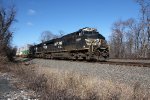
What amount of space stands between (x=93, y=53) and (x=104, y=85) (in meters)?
13.0

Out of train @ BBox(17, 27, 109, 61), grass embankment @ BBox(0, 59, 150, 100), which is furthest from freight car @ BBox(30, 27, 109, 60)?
grass embankment @ BBox(0, 59, 150, 100)

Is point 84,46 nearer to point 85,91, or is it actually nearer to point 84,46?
point 84,46

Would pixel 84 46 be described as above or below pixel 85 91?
above

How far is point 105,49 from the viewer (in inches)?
→ 938

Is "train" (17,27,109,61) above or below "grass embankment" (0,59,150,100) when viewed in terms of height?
above

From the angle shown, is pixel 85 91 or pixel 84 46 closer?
pixel 85 91

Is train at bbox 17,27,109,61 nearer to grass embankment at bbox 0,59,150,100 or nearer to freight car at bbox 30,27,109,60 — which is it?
freight car at bbox 30,27,109,60

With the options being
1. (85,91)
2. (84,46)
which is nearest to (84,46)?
(84,46)

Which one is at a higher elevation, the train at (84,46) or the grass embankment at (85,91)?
the train at (84,46)

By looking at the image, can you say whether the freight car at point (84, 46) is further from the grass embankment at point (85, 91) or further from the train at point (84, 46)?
the grass embankment at point (85, 91)

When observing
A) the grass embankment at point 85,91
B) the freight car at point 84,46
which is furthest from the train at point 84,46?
the grass embankment at point 85,91

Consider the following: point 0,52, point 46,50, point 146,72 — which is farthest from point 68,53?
point 146,72

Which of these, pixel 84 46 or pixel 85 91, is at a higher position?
pixel 84 46

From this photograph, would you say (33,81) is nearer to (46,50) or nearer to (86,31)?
(86,31)
